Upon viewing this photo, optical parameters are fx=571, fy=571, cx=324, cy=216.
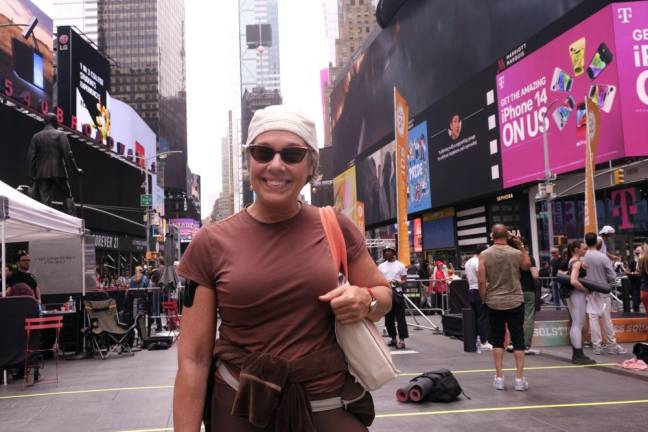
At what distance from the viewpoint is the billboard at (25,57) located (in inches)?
1139

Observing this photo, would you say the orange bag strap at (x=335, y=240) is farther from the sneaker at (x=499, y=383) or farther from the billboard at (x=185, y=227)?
→ the billboard at (x=185, y=227)

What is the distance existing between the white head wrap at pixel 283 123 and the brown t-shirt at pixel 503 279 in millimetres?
5633

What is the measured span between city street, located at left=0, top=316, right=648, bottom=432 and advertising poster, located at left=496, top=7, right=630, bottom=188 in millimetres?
13838

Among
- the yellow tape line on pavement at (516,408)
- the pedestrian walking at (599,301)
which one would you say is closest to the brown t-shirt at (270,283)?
the yellow tape line on pavement at (516,408)

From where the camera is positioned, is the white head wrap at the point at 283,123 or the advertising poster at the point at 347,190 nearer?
the white head wrap at the point at 283,123

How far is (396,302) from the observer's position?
433 inches

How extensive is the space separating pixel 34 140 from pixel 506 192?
23125mm

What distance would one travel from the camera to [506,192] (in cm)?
2898

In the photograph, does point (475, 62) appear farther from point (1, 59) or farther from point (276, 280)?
point (276, 280)

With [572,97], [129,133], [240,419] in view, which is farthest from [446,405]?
[129,133]

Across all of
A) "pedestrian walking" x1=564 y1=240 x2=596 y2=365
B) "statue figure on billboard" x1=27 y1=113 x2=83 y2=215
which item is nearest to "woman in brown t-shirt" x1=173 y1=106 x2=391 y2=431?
"pedestrian walking" x1=564 y1=240 x2=596 y2=365

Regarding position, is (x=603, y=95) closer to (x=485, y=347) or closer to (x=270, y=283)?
(x=485, y=347)

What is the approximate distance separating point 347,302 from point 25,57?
114ft

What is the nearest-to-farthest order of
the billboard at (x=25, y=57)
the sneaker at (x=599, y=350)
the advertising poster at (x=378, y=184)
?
the sneaker at (x=599, y=350), the billboard at (x=25, y=57), the advertising poster at (x=378, y=184)
